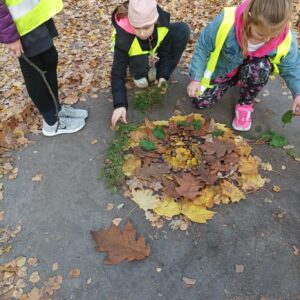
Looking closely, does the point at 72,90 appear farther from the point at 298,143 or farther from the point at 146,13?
the point at 298,143

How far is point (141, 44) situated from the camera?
3.01 meters

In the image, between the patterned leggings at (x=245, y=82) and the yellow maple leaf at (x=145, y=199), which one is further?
the patterned leggings at (x=245, y=82)

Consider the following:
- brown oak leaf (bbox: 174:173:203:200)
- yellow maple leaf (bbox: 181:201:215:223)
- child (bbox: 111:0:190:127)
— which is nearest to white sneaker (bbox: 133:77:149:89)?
child (bbox: 111:0:190:127)

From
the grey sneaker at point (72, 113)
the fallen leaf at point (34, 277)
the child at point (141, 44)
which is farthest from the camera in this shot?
the grey sneaker at point (72, 113)

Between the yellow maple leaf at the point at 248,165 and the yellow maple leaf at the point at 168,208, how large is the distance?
0.59 m

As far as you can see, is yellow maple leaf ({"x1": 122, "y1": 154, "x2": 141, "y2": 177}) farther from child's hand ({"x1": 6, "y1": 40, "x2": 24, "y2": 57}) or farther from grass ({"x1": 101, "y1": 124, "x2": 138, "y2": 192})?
child's hand ({"x1": 6, "y1": 40, "x2": 24, "y2": 57})

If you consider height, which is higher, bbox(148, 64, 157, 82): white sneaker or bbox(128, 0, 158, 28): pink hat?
bbox(128, 0, 158, 28): pink hat

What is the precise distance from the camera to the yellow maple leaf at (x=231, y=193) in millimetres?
2627

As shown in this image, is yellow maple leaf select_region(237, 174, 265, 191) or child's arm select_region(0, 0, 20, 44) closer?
child's arm select_region(0, 0, 20, 44)

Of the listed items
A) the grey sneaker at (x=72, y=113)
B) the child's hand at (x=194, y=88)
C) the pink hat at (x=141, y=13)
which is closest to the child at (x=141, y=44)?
the pink hat at (x=141, y=13)

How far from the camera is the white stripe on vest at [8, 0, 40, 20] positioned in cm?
233

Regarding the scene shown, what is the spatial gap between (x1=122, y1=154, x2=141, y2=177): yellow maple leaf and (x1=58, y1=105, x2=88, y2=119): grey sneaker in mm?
681

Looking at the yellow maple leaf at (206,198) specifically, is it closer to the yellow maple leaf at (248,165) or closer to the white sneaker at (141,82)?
the yellow maple leaf at (248,165)

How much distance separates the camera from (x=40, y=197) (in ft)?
9.13
